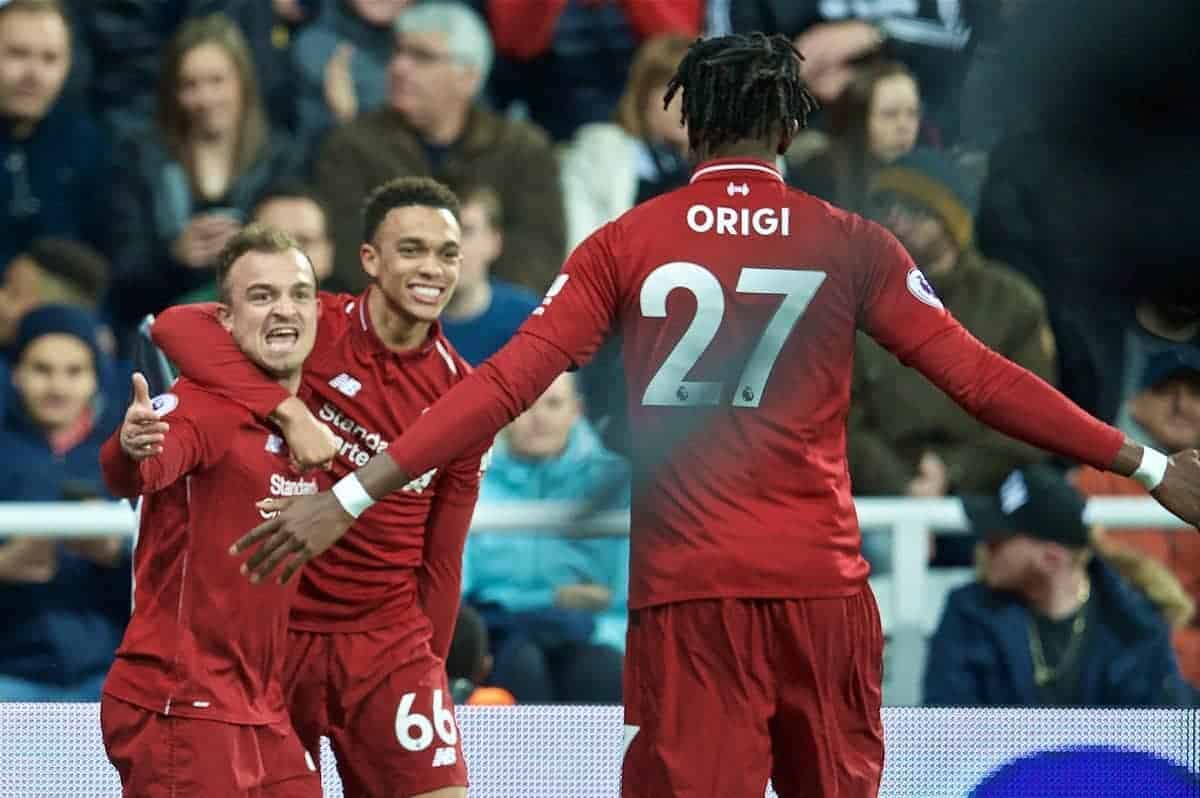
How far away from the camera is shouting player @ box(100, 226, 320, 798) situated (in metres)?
4.14

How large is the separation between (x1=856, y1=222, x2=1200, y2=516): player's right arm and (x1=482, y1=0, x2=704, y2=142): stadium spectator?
3.52 m

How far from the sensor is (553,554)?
22.1 ft

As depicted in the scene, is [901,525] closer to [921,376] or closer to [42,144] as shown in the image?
[921,376]

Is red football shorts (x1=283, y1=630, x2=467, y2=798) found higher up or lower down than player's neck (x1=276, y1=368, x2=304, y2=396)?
lower down

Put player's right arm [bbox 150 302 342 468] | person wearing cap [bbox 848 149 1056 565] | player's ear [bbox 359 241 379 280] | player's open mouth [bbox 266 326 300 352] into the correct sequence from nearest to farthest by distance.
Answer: player's right arm [bbox 150 302 342 468], player's open mouth [bbox 266 326 300 352], player's ear [bbox 359 241 379 280], person wearing cap [bbox 848 149 1056 565]

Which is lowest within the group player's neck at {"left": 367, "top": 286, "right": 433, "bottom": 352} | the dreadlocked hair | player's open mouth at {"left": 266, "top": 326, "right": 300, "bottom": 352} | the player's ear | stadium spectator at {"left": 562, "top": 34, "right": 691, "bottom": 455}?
player's open mouth at {"left": 266, "top": 326, "right": 300, "bottom": 352}

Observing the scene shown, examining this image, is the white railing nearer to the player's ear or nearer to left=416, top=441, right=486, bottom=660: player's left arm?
left=416, top=441, right=486, bottom=660: player's left arm

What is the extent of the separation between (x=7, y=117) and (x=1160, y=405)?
3.98 meters

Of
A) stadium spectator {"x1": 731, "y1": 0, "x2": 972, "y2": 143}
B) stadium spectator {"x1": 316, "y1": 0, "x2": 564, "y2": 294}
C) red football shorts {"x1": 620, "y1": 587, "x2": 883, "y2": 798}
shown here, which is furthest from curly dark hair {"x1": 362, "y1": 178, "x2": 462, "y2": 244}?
stadium spectator {"x1": 731, "y1": 0, "x2": 972, "y2": 143}

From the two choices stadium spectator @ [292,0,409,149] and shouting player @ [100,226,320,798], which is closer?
shouting player @ [100,226,320,798]

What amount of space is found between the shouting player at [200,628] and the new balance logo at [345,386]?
1.67 ft

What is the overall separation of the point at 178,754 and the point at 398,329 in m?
1.23

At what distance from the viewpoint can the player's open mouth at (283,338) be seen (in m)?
4.41

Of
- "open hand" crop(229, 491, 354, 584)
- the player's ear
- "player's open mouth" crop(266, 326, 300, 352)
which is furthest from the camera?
the player's ear
